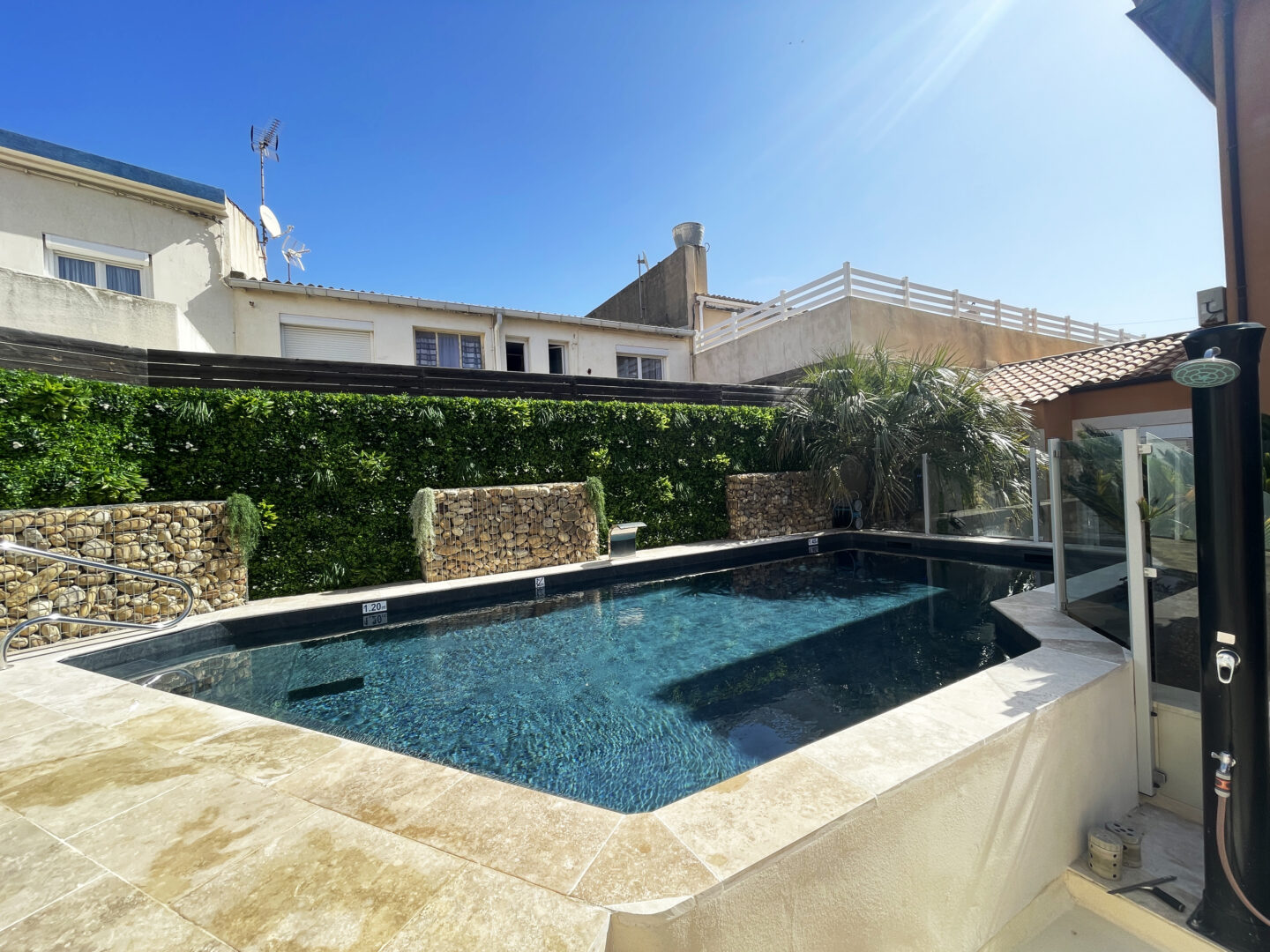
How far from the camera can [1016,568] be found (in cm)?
930

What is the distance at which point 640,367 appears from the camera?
54.3 ft

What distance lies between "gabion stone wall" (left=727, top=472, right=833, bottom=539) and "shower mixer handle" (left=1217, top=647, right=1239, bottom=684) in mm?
9647

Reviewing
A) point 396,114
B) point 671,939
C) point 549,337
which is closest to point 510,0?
point 396,114

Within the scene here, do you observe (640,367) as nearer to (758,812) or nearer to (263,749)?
(263,749)

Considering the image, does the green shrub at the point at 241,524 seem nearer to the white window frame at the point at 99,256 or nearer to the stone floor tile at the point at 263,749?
the stone floor tile at the point at 263,749

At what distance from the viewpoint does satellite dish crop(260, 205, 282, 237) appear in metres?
13.9

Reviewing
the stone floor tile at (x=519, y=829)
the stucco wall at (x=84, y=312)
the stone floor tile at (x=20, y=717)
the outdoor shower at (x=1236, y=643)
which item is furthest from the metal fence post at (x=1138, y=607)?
the stucco wall at (x=84, y=312)

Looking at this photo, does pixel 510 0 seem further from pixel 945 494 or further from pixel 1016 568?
pixel 1016 568

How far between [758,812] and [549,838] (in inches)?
33.2

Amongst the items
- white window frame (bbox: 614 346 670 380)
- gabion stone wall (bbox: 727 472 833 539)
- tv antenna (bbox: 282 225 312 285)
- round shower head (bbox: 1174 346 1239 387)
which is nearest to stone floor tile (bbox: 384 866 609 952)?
round shower head (bbox: 1174 346 1239 387)

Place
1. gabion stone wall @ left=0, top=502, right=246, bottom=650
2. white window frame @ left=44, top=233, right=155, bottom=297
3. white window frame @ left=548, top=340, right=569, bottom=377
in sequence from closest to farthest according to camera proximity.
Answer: gabion stone wall @ left=0, top=502, right=246, bottom=650, white window frame @ left=44, top=233, right=155, bottom=297, white window frame @ left=548, top=340, right=569, bottom=377

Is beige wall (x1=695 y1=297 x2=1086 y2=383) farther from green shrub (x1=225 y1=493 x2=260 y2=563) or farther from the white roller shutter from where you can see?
green shrub (x1=225 y1=493 x2=260 y2=563)

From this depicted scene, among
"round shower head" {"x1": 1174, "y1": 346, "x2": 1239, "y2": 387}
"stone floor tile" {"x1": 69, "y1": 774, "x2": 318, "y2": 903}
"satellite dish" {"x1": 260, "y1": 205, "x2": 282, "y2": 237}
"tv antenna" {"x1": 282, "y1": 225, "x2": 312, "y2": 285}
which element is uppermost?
"satellite dish" {"x1": 260, "y1": 205, "x2": 282, "y2": 237}

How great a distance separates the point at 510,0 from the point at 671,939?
13298 millimetres
